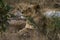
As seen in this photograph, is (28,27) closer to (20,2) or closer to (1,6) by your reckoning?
(1,6)

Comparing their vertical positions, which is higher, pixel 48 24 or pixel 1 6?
pixel 1 6

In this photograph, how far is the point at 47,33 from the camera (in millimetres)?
3898

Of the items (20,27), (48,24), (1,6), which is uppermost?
(1,6)

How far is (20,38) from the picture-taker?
4.25m

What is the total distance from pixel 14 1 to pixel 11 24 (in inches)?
78.0

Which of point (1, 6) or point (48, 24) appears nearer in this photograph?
point (1, 6)

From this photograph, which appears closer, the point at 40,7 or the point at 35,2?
the point at 40,7

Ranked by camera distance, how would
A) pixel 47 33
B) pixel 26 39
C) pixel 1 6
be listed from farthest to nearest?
pixel 26 39 → pixel 47 33 → pixel 1 6

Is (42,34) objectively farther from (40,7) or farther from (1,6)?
(40,7)

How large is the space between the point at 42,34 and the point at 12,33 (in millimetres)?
753

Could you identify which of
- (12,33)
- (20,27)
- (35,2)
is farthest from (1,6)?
(35,2)

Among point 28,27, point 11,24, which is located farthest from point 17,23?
point 28,27

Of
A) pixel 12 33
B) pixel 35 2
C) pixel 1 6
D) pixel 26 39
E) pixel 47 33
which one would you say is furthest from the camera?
pixel 35 2

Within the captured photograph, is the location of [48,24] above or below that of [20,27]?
above
